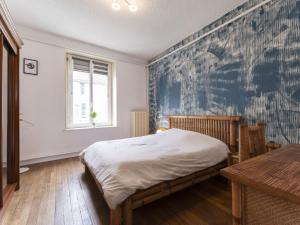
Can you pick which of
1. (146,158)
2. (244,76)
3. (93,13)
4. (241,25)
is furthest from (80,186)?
(241,25)

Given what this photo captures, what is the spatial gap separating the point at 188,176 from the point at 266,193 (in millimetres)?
1235

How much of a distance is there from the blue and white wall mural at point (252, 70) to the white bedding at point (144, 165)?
0.70 meters

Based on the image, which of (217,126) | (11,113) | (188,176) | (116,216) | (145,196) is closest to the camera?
(116,216)

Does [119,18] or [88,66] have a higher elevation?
[119,18]

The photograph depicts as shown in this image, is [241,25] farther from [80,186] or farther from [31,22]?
[31,22]

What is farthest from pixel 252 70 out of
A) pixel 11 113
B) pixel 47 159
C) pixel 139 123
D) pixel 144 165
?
pixel 47 159

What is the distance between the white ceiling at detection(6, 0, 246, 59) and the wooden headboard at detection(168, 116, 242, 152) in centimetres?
Answer: 167

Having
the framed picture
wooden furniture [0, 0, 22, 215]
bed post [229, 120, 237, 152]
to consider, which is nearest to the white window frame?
the framed picture

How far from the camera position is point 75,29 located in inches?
110

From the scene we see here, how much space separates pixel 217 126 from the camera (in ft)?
8.11

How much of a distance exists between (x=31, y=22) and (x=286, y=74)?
3947mm

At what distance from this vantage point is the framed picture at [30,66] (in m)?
2.78

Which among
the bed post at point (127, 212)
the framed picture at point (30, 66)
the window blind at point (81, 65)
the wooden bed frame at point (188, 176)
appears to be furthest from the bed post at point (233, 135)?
the framed picture at point (30, 66)

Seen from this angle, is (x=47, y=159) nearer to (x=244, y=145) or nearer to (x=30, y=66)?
(x=30, y=66)
